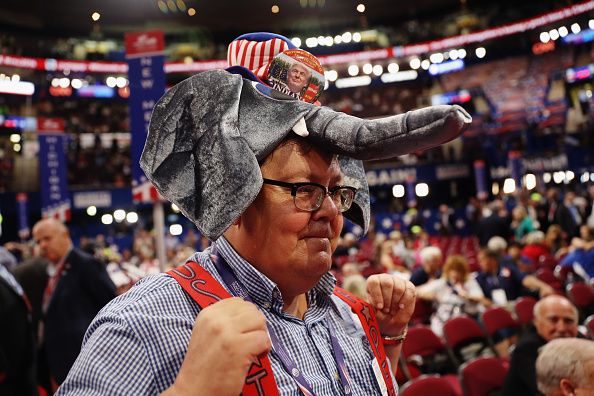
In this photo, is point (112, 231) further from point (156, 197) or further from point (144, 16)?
point (156, 197)

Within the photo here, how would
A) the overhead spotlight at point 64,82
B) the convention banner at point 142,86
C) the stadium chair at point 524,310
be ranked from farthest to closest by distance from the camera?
the overhead spotlight at point 64,82
the stadium chair at point 524,310
the convention banner at point 142,86

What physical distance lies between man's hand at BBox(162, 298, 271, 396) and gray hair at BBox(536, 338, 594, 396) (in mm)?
2421

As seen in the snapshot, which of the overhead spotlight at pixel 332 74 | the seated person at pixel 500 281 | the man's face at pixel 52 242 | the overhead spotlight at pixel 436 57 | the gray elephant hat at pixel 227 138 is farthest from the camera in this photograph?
the overhead spotlight at pixel 332 74

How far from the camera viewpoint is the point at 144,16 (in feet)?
90.9

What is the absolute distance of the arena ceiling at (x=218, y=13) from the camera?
26125 millimetres

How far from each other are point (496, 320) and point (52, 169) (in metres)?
8.30

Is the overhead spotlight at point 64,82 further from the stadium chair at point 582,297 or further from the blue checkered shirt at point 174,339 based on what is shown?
the blue checkered shirt at point 174,339

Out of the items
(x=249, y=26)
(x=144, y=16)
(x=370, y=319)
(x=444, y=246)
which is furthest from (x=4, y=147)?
(x=370, y=319)

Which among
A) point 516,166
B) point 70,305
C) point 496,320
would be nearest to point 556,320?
point 496,320

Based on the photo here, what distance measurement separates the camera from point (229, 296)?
1130 millimetres

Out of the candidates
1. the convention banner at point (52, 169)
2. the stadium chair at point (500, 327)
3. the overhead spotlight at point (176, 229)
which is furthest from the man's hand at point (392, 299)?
the overhead spotlight at point (176, 229)

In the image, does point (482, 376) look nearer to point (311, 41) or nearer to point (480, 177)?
point (480, 177)

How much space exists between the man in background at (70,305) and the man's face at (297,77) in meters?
3.19

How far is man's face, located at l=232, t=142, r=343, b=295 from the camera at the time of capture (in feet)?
3.80
